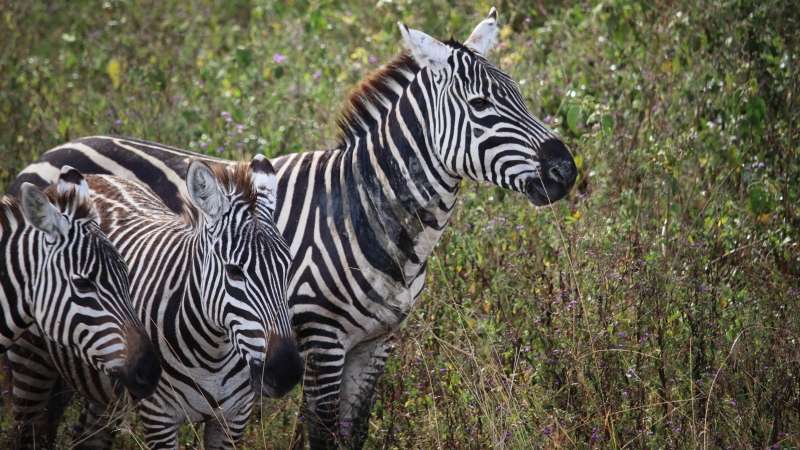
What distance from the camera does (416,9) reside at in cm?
989

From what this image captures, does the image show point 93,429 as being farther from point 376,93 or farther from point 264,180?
point 376,93

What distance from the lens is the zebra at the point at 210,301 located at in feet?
14.4

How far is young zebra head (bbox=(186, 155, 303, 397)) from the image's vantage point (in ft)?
14.2

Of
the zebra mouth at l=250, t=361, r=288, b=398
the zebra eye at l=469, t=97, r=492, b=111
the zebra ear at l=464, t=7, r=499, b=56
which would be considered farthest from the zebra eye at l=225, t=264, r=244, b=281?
the zebra ear at l=464, t=7, r=499, b=56

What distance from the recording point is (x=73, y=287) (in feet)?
14.9

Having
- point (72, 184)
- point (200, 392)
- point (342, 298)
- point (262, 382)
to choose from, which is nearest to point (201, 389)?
point (200, 392)

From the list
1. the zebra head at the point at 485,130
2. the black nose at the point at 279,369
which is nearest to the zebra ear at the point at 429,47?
the zebra head at the point at 485,130

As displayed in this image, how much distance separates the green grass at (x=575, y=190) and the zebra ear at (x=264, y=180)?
98cm

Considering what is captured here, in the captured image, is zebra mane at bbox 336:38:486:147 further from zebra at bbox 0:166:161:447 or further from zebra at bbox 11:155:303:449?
zebra at bbox 0:166:161:447

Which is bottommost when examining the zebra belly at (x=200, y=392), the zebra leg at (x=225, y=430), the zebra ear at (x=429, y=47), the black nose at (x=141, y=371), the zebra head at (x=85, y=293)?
the zebra leg at (x=225, y=430)

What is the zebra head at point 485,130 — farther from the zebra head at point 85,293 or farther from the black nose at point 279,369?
the zebra head at point 85,293

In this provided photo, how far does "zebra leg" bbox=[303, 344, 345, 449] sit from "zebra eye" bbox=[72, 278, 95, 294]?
A: 118 cm

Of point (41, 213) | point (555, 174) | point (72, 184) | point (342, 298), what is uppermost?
point (555, 174)

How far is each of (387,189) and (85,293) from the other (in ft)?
5.26
